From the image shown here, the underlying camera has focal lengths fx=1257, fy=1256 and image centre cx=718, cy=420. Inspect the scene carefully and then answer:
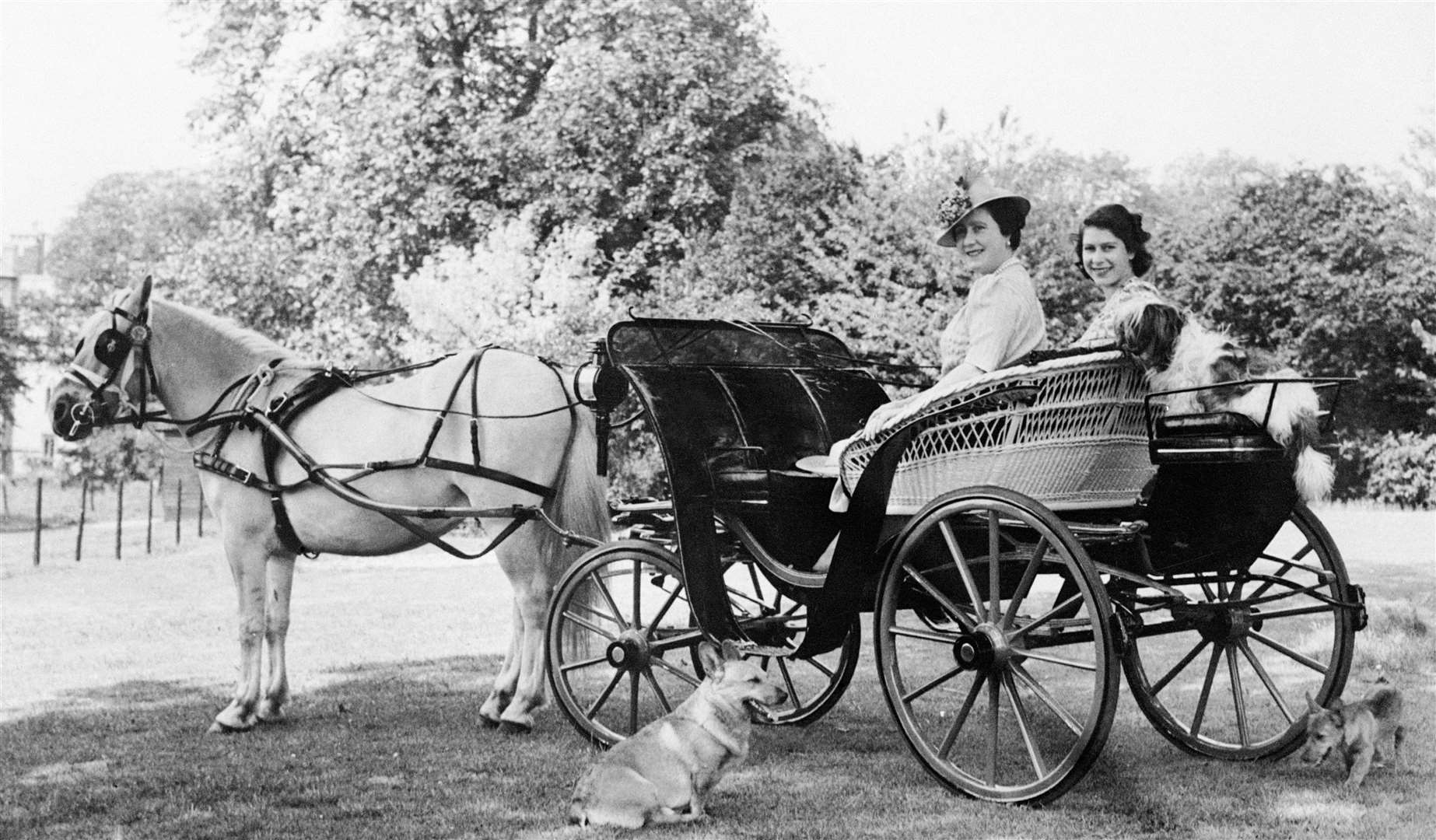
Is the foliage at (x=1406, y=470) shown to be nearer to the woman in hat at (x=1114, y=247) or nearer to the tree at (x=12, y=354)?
the woman in hat at (x=1114, y=247)

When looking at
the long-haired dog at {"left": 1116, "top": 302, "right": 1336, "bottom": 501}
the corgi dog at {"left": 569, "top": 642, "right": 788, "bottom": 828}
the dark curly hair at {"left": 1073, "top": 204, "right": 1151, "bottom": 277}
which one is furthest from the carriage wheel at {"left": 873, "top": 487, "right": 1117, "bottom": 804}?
the dark curly hair at {"left": 1073, "top": 204, "right": 1151, "bottom": 277}

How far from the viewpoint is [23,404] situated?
22.8 m

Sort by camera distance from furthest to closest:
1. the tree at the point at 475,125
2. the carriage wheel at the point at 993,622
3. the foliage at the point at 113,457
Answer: the foliage at the point at 113,457 → the tree at the point at 475,125 → the carriage wheel at the point at 993,622

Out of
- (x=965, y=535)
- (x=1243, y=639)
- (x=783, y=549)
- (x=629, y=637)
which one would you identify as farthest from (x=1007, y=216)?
(x=629, y=637)

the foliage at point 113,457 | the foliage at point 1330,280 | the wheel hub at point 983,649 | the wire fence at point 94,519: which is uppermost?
the foliage at point 1330,280

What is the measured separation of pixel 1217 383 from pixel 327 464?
3.90m

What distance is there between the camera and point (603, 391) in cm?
554

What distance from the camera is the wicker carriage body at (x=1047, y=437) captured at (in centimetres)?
410

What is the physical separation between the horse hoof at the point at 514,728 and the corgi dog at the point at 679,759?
1.52 meters

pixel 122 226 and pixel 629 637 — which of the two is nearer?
pixel 629 637

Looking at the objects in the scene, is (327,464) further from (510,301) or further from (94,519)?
(94,519)

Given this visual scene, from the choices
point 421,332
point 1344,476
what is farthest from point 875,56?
point 1344,476

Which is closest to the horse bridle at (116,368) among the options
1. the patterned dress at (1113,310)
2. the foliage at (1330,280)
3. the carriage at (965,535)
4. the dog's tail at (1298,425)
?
the carriage at (965,535)

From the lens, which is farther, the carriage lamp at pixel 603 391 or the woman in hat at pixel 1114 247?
the carriage lamp at pixel 603 391
